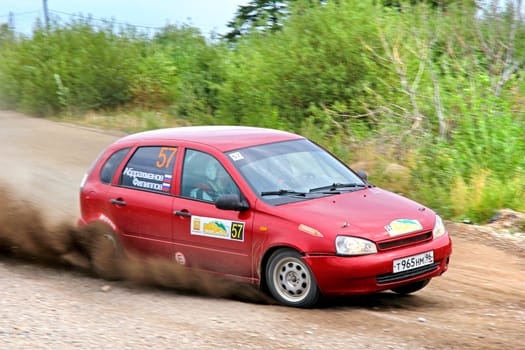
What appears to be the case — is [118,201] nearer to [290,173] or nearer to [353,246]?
[290,173]

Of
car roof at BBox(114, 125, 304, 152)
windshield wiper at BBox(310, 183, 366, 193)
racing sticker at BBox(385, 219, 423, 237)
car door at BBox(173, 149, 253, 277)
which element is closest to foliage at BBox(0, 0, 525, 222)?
windshield wiper at BBox(310, 183, 366, 193)

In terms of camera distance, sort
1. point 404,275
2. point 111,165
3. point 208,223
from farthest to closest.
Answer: point 111,165, point 208,223, point 404,275

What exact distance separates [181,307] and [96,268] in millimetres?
1751

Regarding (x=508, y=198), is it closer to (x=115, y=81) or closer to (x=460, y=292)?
(x=460, y=292)

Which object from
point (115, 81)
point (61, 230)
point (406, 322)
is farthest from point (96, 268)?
point (115, 81)

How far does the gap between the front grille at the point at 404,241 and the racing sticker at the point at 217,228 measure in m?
1.33

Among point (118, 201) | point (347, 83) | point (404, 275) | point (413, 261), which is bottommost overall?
point (404, 275)

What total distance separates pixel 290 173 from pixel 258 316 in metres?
1.68

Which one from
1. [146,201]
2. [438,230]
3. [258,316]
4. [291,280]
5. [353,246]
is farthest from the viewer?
[146,201]

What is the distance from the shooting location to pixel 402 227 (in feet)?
23.1

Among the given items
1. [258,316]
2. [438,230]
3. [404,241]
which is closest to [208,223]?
[258,316]

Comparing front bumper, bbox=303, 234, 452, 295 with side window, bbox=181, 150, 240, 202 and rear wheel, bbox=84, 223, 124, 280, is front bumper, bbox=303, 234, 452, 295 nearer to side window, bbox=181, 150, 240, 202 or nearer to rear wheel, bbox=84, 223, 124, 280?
side window, bbox=181, 150, 240, 202

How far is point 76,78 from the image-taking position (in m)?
25.3

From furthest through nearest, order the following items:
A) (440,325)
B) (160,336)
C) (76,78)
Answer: (76,78) < (440,325) < (160,336)
